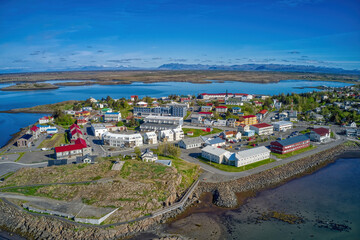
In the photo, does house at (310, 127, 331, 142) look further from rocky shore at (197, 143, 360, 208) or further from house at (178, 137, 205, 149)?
house at (178, 137, 205, 149)

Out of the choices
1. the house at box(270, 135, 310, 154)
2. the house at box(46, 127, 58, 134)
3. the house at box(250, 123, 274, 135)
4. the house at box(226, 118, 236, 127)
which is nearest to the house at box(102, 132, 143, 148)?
the house at box(46, 127, 58, 134)

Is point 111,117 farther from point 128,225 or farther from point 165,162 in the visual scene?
point 128,225

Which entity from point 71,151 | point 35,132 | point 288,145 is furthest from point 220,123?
point 35,132

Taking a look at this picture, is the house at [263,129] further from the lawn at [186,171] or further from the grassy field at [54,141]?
the grassy field at [54,141]

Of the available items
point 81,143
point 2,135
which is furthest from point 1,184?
point 2,135

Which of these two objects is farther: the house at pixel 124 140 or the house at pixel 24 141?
the house at pixel 124 140

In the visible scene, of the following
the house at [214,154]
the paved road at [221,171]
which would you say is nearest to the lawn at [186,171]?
the paved road at [221,171]
